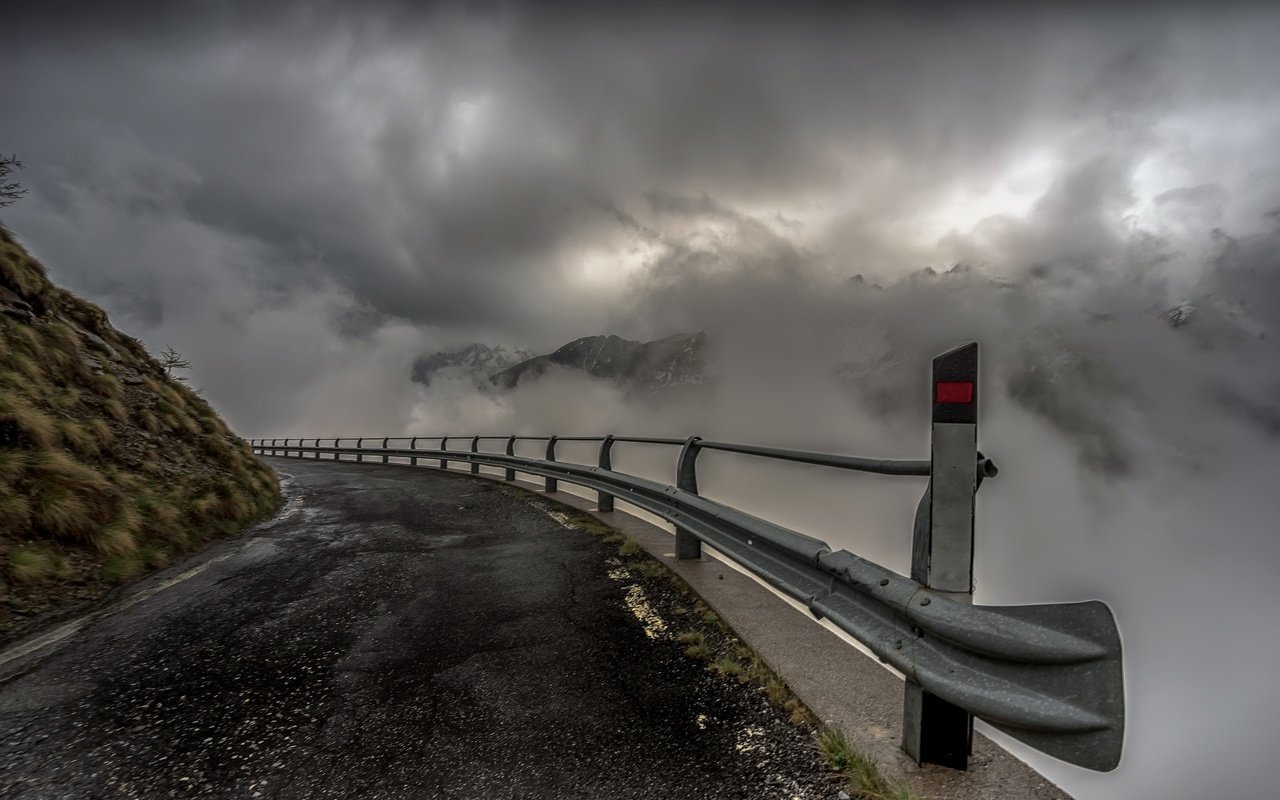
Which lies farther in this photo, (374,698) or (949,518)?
(374,698)

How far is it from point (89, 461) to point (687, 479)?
747 centimetres

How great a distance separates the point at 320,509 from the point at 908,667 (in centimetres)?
941

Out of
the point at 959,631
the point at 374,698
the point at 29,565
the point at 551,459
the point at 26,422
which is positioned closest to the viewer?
the point at 959,631

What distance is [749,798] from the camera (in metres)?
1.88

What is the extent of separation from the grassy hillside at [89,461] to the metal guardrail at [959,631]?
18.3 ft

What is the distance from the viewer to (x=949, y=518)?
1.83 meters

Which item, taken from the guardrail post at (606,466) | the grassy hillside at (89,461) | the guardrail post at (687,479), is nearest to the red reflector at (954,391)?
the guardrail post at (687,479)

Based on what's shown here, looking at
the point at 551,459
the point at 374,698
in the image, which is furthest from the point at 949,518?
the point at 551,459

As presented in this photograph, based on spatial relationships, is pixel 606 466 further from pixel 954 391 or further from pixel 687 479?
pixel 954 391

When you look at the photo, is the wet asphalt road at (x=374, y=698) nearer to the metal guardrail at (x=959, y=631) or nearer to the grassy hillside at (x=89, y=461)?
the metal guardrail at (x=959, y=631)

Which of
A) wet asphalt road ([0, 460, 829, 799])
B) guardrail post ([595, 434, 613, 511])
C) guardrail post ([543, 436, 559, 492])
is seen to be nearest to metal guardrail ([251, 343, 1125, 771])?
wet asphalt road ([0, 460, 829, 799])

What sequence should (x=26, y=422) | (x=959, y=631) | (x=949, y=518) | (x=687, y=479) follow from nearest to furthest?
(x=959, y=631)
(x=949, y=518)
(x=687, y=479)
(x=26, y=422)

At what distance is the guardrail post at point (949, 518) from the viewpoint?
1823mm

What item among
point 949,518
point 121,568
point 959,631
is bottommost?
point 121,568
